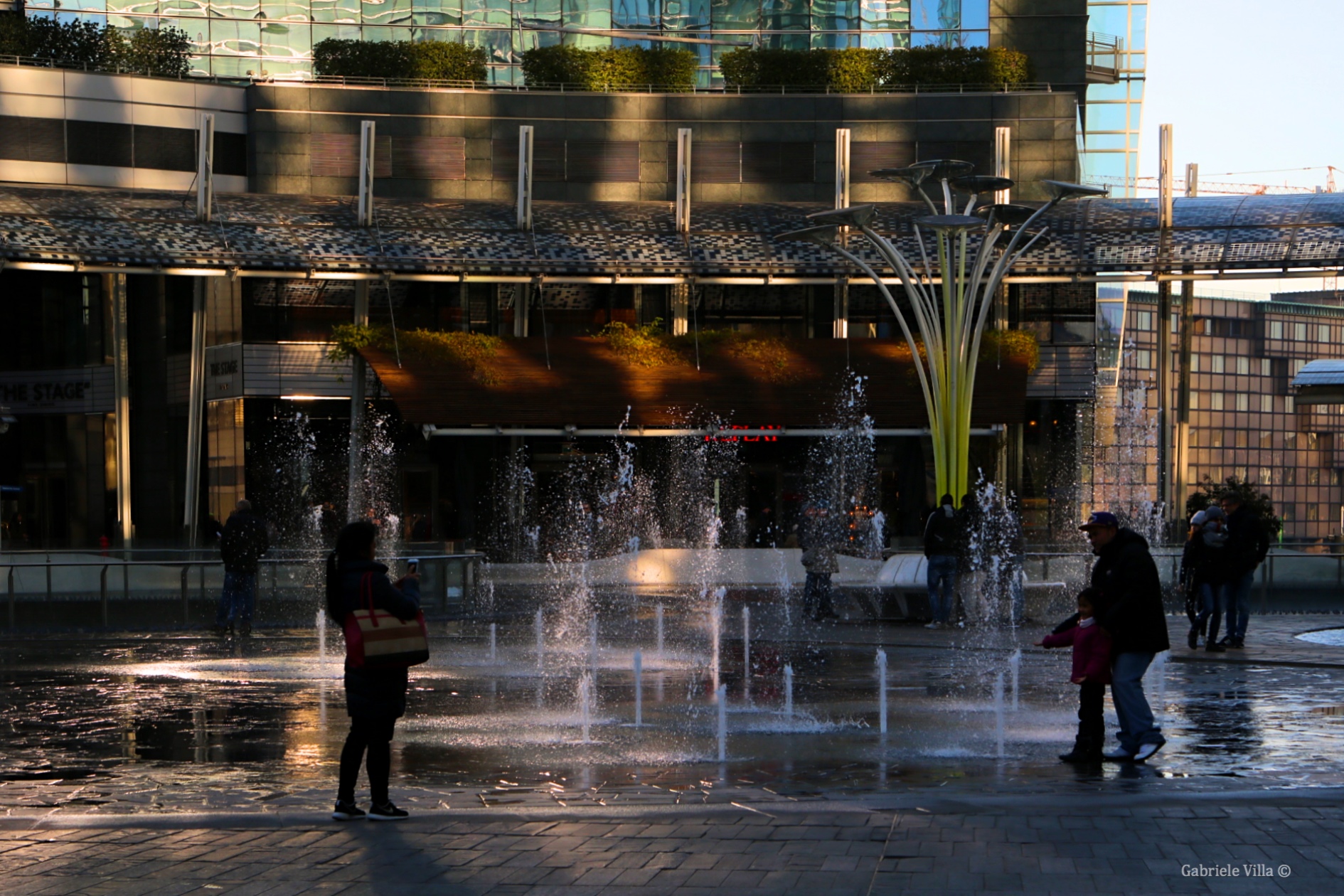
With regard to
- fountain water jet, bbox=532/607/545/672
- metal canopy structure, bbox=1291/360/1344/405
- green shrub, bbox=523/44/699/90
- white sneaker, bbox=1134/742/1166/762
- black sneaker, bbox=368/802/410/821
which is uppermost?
green shrub, bbox=523/44/699/90

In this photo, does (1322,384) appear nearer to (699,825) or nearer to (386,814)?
(699,825)

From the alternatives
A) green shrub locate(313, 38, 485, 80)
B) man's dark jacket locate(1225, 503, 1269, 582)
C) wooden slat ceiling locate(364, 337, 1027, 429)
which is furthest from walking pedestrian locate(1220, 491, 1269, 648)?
green shrub locate(313, 38, 485, 80)

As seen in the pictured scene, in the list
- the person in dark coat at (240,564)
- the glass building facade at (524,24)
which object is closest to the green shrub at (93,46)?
the glass building facade at (524,24)

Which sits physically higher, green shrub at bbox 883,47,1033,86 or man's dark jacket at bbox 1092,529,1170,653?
green shrub at bbox 883,47,1033,86

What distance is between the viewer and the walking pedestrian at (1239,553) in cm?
1802

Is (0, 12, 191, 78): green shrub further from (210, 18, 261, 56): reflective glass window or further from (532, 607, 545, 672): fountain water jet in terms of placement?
(532, 607, 545, 672): fountain water jet

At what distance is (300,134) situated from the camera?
149ft

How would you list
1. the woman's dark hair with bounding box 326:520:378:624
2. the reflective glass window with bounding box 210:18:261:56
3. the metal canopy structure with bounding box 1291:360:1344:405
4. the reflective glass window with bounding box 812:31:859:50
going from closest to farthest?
the woman's dark hair with bounding box 326:520:378:624
the metal canopy structure with bounding box 1291:360:1344:405
the reflective glass window with bounding box 210:18:261:56
the reflective glass window with bounding box 812:31:859:50

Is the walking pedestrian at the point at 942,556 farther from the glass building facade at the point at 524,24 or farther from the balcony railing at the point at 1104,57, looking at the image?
the balcony railing at the point at 1104,57

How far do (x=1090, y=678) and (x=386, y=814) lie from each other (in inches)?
177

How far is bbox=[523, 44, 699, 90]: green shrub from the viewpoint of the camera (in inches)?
1833

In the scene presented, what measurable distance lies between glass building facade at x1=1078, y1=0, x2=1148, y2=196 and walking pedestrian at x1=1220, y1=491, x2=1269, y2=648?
55.0 m

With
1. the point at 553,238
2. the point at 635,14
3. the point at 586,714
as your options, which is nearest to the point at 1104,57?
the point at 635,14

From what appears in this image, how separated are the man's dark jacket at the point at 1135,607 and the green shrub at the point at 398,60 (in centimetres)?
3839
